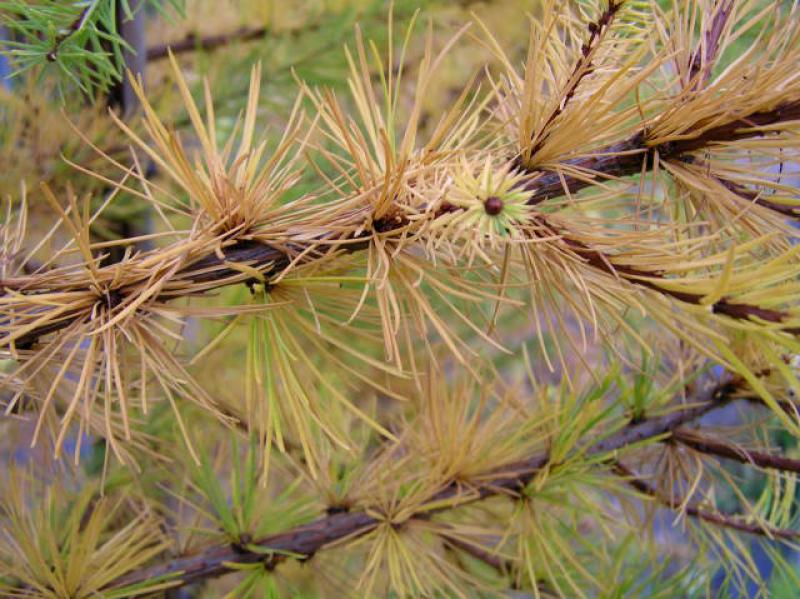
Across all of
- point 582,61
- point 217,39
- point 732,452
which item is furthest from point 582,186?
point 217,39

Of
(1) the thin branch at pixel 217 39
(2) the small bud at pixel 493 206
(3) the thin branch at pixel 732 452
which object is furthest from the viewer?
(1) the thin branch at pixel 217 39

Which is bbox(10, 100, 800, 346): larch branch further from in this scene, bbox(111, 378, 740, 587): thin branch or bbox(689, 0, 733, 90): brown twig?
bbox(111, 378, 740, 587): thin branch

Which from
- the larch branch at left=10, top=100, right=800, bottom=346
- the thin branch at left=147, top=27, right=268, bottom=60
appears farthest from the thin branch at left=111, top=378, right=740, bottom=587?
the thin branch at left=147, top=27, right=268, bottom=60

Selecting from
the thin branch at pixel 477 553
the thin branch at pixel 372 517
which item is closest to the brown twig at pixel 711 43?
the thin branch at pixel 372 517

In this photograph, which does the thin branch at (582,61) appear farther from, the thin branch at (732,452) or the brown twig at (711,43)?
the thin branch at (732,452)

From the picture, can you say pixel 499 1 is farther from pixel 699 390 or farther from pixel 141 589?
pixel 141 589

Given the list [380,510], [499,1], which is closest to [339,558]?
[380,510]
